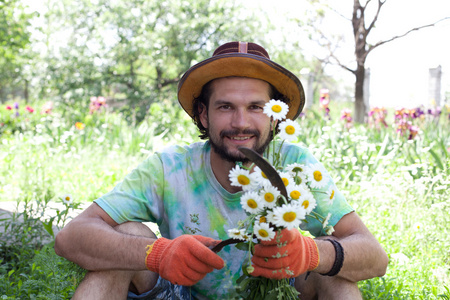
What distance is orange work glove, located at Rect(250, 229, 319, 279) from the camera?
57.6 inches

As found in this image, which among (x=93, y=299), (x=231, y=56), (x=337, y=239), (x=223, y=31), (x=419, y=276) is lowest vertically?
(x=419, y=276)

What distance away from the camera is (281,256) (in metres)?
1.49

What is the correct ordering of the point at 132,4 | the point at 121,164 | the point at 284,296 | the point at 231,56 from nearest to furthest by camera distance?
the point at 284,296 → the point at 231,56 → the point at 121,164 → the point at 132,4

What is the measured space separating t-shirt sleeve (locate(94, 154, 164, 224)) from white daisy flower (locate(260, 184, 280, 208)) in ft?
2.46

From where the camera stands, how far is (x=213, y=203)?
199 cm

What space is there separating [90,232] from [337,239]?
0.97 m

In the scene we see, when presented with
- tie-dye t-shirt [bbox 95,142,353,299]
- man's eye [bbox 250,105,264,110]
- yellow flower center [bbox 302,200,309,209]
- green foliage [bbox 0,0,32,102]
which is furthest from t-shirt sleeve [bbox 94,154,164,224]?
green foliage [bbox 0,0,32,102]

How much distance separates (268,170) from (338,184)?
3065mm

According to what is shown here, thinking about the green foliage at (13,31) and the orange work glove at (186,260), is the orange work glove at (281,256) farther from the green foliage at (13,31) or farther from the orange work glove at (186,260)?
the green foliage at (13,31)

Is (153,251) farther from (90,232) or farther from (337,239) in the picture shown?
(337,239)

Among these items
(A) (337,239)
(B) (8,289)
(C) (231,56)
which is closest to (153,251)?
(A) (337,239)

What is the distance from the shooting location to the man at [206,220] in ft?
5.51

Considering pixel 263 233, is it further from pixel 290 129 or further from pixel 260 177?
pixel 290 129

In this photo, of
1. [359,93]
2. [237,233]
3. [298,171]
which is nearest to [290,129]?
[298,171]
